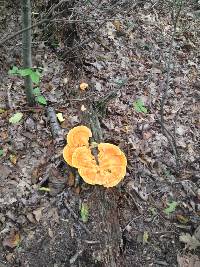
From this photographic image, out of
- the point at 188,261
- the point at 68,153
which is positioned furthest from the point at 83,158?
the point at 188,261

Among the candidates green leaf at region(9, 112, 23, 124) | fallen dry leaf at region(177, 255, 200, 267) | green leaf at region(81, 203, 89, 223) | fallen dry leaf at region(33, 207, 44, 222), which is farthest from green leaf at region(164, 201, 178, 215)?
green leaf at region(9, 112, 23, 124)

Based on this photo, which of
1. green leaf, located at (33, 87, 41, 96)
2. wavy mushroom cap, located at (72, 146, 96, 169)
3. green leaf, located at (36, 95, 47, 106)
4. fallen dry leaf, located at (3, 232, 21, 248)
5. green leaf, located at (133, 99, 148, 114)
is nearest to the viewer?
fallen dry leaf, located at (3, 232, 21, 248)

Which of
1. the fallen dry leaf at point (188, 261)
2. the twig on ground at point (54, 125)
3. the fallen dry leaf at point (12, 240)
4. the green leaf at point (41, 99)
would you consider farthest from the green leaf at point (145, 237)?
the green leaf at point (41, 99)

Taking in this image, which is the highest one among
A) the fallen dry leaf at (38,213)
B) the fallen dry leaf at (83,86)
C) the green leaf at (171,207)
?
the fallen dry leaf at (83,86)

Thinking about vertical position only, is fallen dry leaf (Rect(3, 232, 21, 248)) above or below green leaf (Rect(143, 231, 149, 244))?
above

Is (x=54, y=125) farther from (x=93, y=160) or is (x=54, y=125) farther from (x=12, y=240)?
(x=12, y=240)

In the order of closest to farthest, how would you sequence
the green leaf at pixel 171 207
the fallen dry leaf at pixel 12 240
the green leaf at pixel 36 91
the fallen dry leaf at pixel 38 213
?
the fallen dry leaf at pixel 12 240, the fallen dry leaf at pixel 38 213, the green leaf at pixel 171 207, the green leaf at pixel 36 91

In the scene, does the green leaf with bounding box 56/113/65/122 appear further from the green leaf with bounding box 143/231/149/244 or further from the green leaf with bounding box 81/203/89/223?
the green leaf with bounding box 143/231/149/244

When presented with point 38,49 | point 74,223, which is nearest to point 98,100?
point 38,49

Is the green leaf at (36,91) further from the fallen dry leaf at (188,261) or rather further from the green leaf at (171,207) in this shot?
the fallen dry leaf at (188,261)
